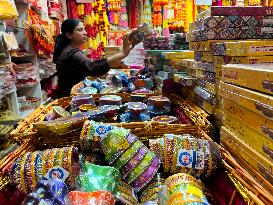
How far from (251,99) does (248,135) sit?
4.7 inches

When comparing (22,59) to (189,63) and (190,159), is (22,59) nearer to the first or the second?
(189,63)

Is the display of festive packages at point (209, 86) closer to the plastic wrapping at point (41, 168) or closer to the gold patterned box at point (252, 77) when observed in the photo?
the gold patterned box at point (252, 77)

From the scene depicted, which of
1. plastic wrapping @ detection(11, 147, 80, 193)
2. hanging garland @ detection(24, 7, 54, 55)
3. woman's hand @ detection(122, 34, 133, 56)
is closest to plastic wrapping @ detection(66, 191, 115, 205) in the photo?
plastic wrapping @ detection(11, 147, 80, 193)

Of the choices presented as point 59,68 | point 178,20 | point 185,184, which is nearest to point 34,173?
point 185,184

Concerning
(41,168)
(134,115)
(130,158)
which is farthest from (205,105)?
(41,168)

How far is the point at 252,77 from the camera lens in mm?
751

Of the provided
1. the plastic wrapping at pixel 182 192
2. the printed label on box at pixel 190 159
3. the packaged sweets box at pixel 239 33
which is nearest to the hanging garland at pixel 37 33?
the packaged sweets box at pixel 239 33

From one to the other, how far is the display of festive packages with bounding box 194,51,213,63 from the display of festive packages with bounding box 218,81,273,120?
31cm

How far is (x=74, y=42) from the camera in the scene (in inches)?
117

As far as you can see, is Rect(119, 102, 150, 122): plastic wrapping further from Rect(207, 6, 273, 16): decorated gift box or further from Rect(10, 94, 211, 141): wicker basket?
Rect(207, 6, 273, 16): decorated gift box

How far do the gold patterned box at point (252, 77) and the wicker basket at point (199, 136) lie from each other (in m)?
0.24

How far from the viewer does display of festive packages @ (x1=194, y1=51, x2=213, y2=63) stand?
4.03ft

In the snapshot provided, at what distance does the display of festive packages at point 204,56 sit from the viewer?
4.03 feet

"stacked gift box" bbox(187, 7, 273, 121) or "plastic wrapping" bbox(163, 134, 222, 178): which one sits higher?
"stacked gift box" bbox(187, 7, 273, 121)
